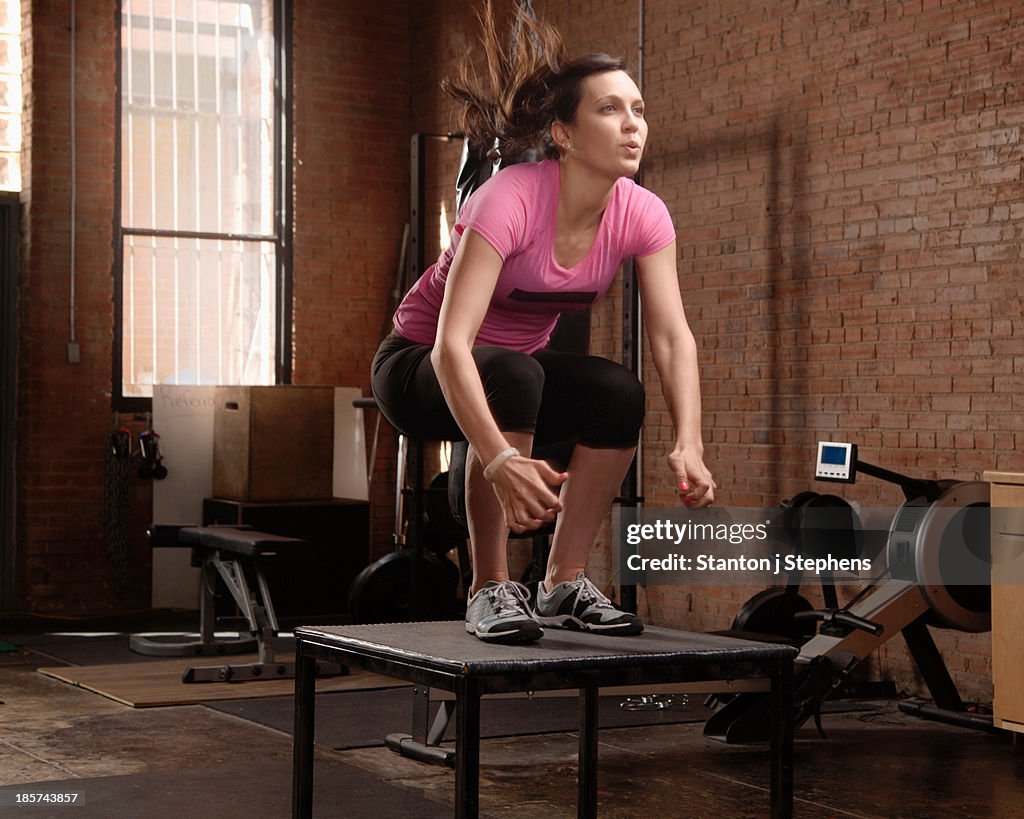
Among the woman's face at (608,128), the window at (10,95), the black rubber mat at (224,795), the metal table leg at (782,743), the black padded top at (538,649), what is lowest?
the black rubber mat at (224,795)

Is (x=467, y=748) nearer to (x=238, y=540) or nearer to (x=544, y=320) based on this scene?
(x=544, y=320)

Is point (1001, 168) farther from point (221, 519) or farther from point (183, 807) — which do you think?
point (221, 519)

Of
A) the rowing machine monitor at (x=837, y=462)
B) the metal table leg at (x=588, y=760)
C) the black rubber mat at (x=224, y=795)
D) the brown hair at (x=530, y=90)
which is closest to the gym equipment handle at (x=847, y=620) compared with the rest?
the rowing machine monitor at (x=837, y=462)

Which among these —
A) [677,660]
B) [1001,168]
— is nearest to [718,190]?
[1001,168]

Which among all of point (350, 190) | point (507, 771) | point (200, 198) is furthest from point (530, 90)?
point (350, 190)

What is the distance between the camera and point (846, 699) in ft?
17.9

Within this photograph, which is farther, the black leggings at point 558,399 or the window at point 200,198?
the window at point 200,198

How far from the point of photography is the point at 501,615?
2303 millimetres

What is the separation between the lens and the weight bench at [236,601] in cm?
571

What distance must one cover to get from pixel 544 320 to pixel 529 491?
1.49 feet

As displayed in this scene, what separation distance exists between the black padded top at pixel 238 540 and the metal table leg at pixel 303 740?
10.8 ft

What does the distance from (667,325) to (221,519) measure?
5.68 m

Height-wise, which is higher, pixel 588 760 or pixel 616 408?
pixel 616 408

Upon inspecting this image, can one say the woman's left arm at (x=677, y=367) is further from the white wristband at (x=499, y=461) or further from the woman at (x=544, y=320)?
the white wristband at (x=499, y=461)
